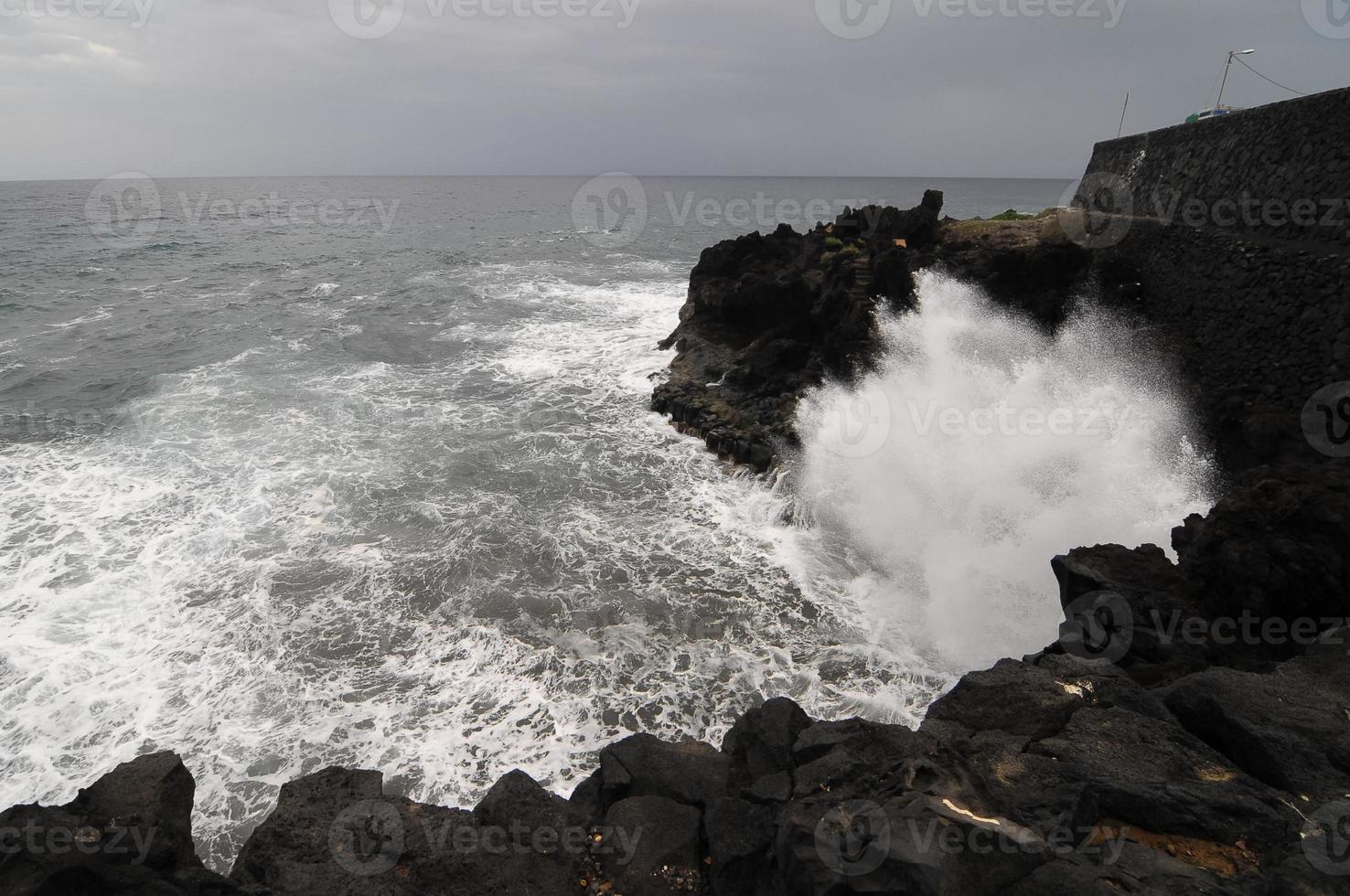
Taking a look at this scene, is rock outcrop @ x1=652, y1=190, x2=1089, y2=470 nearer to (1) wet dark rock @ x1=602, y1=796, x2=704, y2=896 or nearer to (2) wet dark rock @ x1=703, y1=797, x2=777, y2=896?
(1) wet dark rock @ x1=602, y1=796, x2=704, y2=896

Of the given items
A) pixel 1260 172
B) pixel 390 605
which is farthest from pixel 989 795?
pixel 1260 172

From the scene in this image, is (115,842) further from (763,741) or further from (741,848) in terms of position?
(763,741)

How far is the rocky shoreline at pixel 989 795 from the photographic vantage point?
184 inches

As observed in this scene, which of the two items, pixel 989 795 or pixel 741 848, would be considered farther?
pixel 741 848

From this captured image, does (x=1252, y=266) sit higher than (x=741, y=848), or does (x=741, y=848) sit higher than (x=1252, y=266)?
(x=1252, y=266)

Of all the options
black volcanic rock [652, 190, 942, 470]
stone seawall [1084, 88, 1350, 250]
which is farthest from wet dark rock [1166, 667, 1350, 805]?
black volcanic rock [652, 190, 942, 470]

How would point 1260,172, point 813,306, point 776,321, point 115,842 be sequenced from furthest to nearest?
point 776,321 → point 813,306 → point 1260,172 → point 115,842

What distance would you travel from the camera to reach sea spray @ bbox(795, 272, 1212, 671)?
37.9 feet

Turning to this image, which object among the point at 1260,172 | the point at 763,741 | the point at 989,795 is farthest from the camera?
the point at 1260,172

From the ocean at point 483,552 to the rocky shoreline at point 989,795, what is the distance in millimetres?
2380

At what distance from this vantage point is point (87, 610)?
1108 cm

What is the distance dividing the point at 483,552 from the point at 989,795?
10157mm

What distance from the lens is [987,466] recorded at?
14.0m

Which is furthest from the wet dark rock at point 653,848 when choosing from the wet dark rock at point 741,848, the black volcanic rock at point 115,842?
the black volcanic rock at point 115,842
